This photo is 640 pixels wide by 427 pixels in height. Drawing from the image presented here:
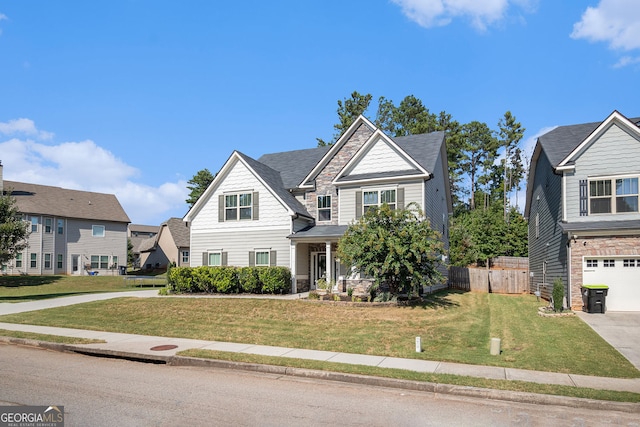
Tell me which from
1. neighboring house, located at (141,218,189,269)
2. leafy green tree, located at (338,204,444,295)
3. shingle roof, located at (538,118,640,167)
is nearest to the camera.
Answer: leafy green tree, located at (338,204,444,295)

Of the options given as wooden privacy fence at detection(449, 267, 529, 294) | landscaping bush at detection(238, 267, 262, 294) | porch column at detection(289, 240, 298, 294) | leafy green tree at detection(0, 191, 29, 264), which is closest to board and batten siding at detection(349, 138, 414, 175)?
Result: porch column at detection(289, 240, 298, 294)

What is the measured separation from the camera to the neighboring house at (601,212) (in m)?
18.5

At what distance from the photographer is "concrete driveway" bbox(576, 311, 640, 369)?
11834 mm

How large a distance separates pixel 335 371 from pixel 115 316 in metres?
12.2

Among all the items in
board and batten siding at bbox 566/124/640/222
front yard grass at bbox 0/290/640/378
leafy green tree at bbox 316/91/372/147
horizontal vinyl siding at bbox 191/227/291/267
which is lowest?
front yard grass at bbox 0/290/640/378

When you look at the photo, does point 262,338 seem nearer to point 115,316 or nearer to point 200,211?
point 115,316

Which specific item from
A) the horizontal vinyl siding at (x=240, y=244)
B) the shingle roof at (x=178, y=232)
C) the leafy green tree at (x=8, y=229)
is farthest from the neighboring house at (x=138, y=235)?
the horizontal vinyl siding at (x=240, y=244)

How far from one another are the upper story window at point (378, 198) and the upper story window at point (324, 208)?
279 cm

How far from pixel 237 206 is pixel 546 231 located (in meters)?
16.9

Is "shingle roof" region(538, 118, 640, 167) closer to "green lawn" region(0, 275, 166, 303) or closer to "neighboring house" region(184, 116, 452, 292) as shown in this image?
"neighboring house" region(184, 116, 452, 292)

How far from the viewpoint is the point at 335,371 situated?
9.43 metres

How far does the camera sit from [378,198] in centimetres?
2400

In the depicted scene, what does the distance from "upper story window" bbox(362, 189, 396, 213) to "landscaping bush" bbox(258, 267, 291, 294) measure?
5.45 metres

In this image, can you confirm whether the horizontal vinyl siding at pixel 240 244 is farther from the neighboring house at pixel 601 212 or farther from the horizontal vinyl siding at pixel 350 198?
the neighboring house at pixel 601 212
